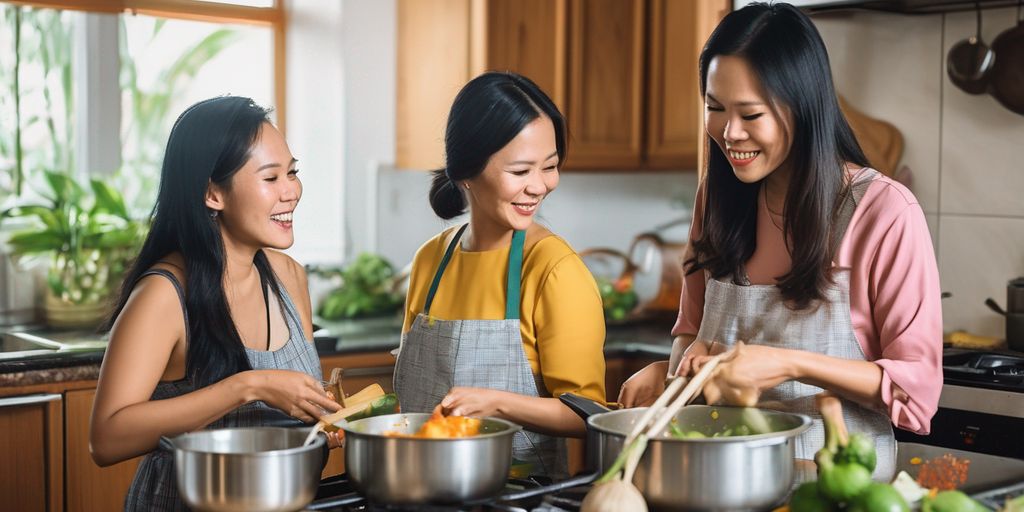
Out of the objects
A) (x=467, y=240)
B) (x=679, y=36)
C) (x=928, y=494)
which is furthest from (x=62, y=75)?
(x=928, y=494)

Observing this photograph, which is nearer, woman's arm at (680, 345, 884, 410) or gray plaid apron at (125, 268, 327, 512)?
woman's arm at (680, 345, 884, 410)

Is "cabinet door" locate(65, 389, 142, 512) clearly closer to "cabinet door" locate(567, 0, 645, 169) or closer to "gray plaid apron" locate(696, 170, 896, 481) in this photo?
"cabinet door" locate(567, 0, 645, 169)

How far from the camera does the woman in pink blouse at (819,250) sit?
5.80ft

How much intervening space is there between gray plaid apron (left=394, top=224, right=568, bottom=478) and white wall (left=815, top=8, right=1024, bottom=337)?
4.68 feet

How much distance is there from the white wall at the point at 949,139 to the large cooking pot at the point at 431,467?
6.44 ft

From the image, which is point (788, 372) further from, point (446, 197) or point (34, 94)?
point (34, 94)

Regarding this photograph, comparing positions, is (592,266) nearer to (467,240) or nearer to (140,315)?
(467,240)

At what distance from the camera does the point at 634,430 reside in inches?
57.7

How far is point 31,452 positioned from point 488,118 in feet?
5.84

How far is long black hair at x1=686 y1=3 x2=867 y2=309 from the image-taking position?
1821mm

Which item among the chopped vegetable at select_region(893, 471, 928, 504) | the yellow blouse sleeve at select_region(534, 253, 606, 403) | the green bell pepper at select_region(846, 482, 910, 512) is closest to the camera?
the green bell pepper at select_region(846, 482, 910, 512)

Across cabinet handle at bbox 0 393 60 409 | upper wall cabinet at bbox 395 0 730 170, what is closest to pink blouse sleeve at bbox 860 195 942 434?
upper wall cabinet at bbox 395 0 730 170

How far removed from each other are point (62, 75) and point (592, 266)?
1.99 meters

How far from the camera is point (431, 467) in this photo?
145 cm
